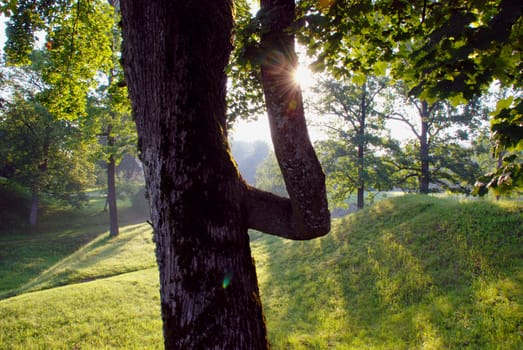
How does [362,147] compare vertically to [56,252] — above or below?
above

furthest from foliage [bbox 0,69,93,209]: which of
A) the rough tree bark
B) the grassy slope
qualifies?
the rough tree bark

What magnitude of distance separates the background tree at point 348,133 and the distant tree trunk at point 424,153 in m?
2.77

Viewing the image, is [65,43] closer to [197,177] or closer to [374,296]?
[197,177]

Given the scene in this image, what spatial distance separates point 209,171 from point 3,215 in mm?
31269

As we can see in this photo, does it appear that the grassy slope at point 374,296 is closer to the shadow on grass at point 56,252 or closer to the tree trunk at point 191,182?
the shadow on grass at point 56,252

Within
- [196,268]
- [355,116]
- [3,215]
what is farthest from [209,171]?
[3,215]

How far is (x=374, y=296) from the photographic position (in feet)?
27.2

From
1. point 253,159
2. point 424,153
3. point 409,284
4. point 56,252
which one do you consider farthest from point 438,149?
point 253,159

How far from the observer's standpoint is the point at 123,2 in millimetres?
2873

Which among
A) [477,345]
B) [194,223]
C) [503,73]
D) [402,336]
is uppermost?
[503,73]

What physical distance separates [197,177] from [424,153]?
21.6m

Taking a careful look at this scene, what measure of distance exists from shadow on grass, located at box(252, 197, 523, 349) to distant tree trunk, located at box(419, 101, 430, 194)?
25.3 ft

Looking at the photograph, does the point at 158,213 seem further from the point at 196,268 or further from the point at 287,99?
the point at 287,99

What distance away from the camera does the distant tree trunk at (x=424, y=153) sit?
20.1m
